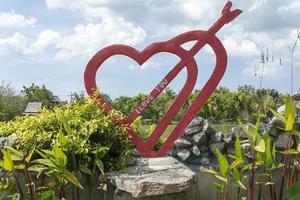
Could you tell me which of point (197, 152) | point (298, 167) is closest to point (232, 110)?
point (197, 152)

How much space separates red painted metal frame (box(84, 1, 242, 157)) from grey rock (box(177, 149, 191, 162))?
208mm

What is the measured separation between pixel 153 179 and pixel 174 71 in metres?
1.20

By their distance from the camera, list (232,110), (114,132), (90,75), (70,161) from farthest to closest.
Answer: (232,110) < (90,75) < (114,132) < (70,161)

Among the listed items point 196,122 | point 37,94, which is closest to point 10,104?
point 37,94

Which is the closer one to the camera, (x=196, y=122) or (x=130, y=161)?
(x=130, y=161)

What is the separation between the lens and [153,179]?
12.4ft

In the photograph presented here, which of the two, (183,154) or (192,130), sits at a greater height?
(192,130)

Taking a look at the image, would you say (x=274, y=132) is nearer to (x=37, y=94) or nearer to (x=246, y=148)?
(x=246, y=148)

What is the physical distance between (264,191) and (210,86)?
3.52 ft

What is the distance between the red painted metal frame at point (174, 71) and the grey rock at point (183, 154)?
0.68ft

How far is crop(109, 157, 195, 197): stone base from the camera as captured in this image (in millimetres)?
3721

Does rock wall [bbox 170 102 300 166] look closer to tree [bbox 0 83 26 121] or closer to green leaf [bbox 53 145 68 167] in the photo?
green leaf [bbox 53 145 68 167]

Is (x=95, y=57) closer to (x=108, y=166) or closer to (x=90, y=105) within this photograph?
(x=90, y=105)

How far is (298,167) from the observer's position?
7.95 ft
